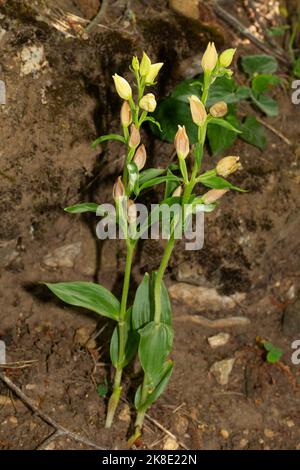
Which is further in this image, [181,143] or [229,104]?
[229,104]

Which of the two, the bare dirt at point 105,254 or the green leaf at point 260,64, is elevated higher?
the green leaf at point 260,64

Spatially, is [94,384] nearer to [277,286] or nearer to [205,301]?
[205,301]

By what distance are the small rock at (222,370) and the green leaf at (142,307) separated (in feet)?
1.90

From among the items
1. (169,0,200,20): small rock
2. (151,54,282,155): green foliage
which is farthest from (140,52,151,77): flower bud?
(169,0,200,20): small rock

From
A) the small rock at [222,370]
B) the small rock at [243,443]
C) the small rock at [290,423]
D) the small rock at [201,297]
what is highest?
the small rock at [201,297]

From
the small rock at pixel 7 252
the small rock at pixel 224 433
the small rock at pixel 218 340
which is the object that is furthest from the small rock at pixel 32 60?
the small rock at pixel 224 433

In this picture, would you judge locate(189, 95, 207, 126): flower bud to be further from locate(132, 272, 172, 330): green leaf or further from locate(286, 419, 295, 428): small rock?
locate(286, 419, 295, 428): small rock

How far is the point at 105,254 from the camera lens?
2.75m

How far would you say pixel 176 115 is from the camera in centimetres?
250

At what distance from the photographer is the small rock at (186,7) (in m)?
2.84

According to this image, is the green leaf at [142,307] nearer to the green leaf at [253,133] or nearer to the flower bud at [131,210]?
the flower bud at [131,210]

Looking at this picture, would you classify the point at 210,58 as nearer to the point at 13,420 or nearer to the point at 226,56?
the point at 226,56

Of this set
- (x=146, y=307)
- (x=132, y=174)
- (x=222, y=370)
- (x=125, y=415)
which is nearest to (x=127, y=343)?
(x=146, y=307)

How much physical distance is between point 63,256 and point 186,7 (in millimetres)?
1293
